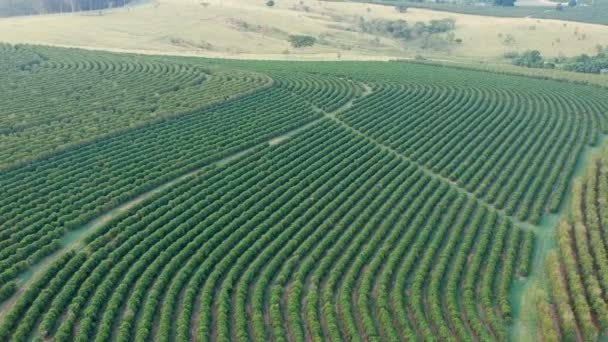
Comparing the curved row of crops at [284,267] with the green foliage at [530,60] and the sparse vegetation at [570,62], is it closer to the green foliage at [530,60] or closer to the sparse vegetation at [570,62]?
the sparse vegetation at [570,62]

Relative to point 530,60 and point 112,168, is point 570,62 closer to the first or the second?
point 530,60

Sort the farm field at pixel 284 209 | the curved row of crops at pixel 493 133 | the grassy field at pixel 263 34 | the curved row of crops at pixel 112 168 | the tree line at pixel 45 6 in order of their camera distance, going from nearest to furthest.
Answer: the farm field at pixel 284 209 → the curved row of crops at pixel 112 168 → the curved row of crops at pixel 493 133 → the grassy field at pixel 263 34 → the tree line at pixel 45 6

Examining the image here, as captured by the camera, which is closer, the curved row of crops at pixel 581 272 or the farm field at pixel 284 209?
the curved row of crops at pixel 581 272

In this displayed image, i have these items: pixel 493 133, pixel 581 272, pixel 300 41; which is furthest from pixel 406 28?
pixel 581 272

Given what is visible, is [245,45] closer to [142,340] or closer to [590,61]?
[590,61]

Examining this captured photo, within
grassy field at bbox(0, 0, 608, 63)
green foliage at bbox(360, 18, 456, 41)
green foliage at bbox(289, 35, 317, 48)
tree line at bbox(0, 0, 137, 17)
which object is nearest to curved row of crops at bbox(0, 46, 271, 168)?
grassy field at bbox(0, 0, 608, 63)

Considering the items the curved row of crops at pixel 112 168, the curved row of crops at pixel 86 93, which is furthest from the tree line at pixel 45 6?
the curved row of crops at pixel 112 168
